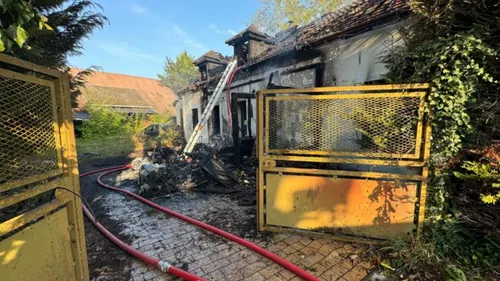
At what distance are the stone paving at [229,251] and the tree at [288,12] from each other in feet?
51.9

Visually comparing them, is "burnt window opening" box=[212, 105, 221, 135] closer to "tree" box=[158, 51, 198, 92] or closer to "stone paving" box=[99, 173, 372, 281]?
"stone paving" box=[99, 173, 372, 281]

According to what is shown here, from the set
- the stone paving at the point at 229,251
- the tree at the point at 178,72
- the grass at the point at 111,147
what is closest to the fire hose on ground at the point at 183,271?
the stone paving at the point at 229,251

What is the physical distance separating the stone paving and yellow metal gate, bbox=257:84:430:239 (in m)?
0.24

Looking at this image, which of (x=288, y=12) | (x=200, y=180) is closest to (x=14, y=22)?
(x=200, y=180)

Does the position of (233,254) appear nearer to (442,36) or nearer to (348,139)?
(348,139)

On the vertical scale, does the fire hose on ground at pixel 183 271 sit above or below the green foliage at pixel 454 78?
below

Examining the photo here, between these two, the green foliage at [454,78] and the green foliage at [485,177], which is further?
the green foliage at [454,78]

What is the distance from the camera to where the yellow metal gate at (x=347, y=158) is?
269cm

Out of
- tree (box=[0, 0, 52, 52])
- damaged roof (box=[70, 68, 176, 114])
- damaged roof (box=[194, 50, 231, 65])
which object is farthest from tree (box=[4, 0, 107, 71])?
damaged roof (box=[70, 68, 176, 114])

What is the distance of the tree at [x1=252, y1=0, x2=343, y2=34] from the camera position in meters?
15.4

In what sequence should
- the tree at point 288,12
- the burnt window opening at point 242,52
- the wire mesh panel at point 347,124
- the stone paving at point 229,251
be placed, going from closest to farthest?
the stone paving at point 229,251, the wire mesh panel at point 347,124, the burnt window opening at point 242,52, the tree at point 288,12

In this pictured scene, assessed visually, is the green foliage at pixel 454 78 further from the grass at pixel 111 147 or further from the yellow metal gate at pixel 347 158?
the grass at pixel 111 147

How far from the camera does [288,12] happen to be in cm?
1639

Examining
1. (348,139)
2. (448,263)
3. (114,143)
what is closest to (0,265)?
(348,139)
